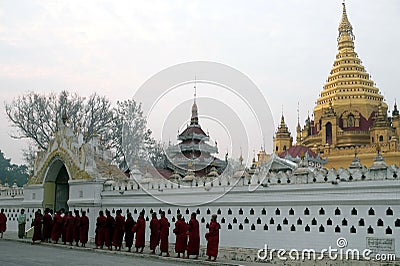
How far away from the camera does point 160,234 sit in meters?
16.5

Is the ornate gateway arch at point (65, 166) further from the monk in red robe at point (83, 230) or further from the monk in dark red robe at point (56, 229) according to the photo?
the monk in red robe at point (83, 230)

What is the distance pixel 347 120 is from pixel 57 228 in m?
32.9

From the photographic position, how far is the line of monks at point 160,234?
48.6ft

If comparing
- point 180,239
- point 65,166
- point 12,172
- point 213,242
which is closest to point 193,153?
point 65,166

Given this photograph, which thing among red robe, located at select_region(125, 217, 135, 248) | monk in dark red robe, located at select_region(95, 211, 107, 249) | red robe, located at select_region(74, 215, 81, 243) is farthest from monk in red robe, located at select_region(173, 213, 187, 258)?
red robe, located at select_region(74, 215, 81, 243)

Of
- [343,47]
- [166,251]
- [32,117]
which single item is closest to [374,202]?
[166,251]

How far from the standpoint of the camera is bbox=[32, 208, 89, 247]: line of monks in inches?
770

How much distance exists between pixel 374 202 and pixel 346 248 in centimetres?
148

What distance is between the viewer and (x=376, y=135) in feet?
142

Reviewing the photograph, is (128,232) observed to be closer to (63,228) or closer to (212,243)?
(63,228)

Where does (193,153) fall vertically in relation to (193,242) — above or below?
above

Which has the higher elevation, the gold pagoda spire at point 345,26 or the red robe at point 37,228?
the gold pagoda spire at point 345,26

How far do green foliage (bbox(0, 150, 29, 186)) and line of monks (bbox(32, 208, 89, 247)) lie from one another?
5135 centimetres

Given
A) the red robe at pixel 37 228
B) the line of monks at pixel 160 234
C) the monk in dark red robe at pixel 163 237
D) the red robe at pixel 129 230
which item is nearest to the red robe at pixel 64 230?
the red robe at pixel 37 228
